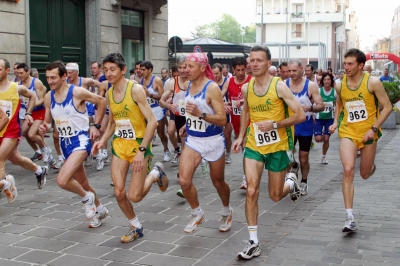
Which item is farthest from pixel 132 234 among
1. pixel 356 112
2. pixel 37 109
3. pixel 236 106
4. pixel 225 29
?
pixel 225 29

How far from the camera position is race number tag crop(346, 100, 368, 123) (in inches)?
261

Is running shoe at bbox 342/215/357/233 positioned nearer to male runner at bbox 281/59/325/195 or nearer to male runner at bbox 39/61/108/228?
male runner at bbox 281/59/325/195

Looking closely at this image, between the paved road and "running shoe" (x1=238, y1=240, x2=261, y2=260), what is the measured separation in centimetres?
6

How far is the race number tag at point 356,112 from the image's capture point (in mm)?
6625

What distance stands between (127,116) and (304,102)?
10.9ft

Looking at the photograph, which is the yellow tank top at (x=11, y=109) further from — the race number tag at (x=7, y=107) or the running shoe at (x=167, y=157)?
the running shoe at (x=167, y=157)

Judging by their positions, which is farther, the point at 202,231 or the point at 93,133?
the point at 93,133

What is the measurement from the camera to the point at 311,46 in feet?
284

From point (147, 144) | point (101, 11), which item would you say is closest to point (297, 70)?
point (147, 144)

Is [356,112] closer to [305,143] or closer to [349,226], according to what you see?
[349,226]

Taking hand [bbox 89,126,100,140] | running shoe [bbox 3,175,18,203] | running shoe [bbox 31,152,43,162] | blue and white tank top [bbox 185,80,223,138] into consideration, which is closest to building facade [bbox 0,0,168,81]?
running shoe [bbox 31,152,43,162]

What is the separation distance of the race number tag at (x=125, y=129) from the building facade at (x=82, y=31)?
9.43 m

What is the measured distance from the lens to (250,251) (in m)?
5.34

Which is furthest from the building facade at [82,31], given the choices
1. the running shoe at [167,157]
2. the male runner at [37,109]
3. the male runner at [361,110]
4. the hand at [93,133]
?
the male runner at [361,110]
